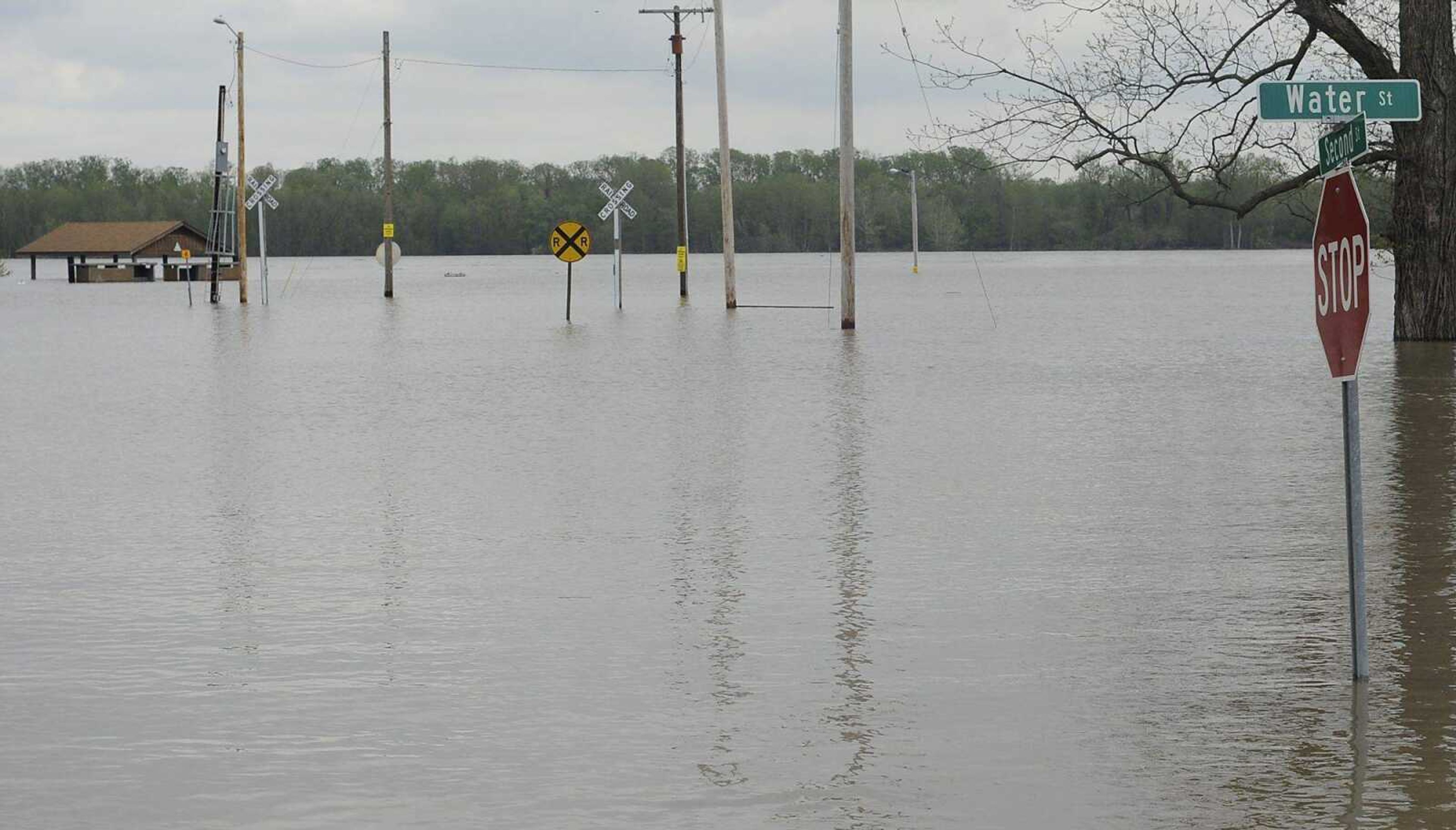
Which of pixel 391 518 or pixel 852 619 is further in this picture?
pixel 391 518

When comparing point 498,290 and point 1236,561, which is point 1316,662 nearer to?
point 1236,561

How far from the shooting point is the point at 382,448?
1593 cm

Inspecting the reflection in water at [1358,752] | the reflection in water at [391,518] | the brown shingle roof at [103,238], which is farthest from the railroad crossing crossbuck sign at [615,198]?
the brown shingle roof at [103,238]

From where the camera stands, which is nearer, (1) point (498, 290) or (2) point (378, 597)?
(2) point (378, 597)

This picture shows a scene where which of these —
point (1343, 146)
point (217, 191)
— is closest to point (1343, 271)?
point (1343, 146)

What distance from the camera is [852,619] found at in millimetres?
8508

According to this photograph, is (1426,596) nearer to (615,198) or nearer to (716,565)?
(716,565)

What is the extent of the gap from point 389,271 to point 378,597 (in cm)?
5520

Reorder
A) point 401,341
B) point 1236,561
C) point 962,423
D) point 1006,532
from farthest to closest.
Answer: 1. point 401,341
2. point 962,423
3. point 1006,532
4. point 1236,561

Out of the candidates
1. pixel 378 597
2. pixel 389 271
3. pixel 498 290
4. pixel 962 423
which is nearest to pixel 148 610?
pixel 378 597

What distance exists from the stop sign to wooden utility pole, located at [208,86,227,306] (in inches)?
2089

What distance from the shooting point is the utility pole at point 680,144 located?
186 feet

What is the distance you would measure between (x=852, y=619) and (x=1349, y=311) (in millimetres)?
2661

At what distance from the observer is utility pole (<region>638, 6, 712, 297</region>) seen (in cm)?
5662
